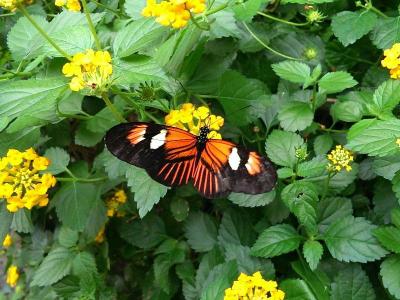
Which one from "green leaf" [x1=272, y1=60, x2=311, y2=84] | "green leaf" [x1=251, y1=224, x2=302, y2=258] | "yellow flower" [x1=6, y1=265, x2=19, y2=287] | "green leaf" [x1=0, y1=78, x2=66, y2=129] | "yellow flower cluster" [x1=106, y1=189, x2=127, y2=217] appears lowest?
"yellow flower" [x1=6, y1=265, x2=19, y2=287]

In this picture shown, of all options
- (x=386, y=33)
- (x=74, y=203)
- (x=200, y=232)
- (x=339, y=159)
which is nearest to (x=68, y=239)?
(x=74, y=203)

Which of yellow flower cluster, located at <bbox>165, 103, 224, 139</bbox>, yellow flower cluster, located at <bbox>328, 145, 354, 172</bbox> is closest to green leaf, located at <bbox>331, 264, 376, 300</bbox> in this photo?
yellow flower cluster, located at <bbox>328, 145, 354, 172</bbox>

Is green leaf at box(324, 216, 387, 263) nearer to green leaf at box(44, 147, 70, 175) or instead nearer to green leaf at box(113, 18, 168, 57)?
green leaf at box(113, 18, 168, 57)

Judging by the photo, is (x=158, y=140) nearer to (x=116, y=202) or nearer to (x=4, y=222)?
(x=4, y=222)

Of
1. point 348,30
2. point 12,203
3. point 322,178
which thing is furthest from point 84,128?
point 348,30

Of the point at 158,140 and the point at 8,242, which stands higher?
the point at 158,140

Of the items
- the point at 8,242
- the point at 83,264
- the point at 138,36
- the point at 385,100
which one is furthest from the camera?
the point at 8,242

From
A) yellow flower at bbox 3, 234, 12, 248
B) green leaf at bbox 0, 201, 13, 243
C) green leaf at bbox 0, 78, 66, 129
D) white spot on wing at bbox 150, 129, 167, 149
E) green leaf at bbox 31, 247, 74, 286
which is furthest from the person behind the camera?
yellow flower at bbox 3, 234, 12, 248
